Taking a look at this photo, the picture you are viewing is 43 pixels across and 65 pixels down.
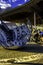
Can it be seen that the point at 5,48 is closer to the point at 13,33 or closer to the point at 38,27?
the point at 13,33

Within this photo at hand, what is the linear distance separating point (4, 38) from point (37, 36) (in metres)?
7.98

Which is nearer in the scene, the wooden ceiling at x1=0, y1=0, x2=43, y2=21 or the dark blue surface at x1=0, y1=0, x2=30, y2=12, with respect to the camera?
the wooden ceiling at x1=0, y1=0, x2=43, y2=21

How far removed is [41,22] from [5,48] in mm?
12134

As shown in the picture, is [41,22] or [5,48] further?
[41,22]

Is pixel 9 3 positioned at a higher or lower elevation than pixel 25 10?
lower

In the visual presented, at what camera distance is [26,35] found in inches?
632

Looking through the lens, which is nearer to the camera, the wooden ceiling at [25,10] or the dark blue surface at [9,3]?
the wooden ceiling at [25,10]

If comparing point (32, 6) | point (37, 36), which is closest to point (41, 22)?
point (32, 6)

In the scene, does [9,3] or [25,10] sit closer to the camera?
[25,10]

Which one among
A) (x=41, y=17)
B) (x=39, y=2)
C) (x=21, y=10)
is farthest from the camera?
(x=21, y=10)

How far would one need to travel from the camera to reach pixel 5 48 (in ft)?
53.5

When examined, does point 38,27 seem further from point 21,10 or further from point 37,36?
point 21,10

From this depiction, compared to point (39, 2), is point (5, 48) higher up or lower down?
lower down

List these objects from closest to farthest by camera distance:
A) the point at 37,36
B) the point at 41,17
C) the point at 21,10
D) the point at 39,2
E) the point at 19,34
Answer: the point at 19,34 < the point at 37,36 < the point at 39,2 < the point at 41,17 < the point at 21,10
